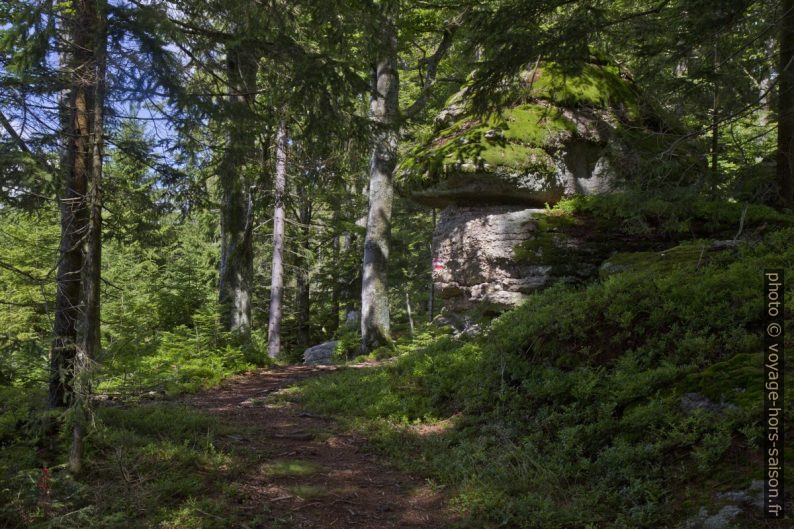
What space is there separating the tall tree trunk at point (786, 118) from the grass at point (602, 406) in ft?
5.97

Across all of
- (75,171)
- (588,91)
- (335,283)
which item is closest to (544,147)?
(588,91)

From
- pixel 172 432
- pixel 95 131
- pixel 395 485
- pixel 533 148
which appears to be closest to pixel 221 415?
pixel 172 432

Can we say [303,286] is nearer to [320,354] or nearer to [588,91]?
[320,354]

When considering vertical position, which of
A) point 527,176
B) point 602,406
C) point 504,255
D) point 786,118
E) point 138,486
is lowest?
point 138,486

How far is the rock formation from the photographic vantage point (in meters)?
9.67

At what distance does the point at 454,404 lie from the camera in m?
6.89

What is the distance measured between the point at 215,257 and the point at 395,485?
1630 centimetres

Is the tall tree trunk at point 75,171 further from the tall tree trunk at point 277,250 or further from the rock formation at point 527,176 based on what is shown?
the tall tree trunk at point 277,250

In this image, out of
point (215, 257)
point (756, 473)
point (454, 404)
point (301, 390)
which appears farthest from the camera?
point (215, 257)

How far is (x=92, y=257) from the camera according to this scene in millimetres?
4699

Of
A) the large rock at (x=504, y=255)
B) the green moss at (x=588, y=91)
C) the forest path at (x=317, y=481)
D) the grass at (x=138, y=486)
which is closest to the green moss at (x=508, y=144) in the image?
the green moss at (x=588, y=91)

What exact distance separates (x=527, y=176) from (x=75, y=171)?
7665 mm

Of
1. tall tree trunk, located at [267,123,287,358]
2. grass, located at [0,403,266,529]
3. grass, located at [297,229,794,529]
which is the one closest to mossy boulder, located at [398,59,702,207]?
grass, located at [297,229,794,529]

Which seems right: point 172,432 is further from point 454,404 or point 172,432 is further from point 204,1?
point 204,1
